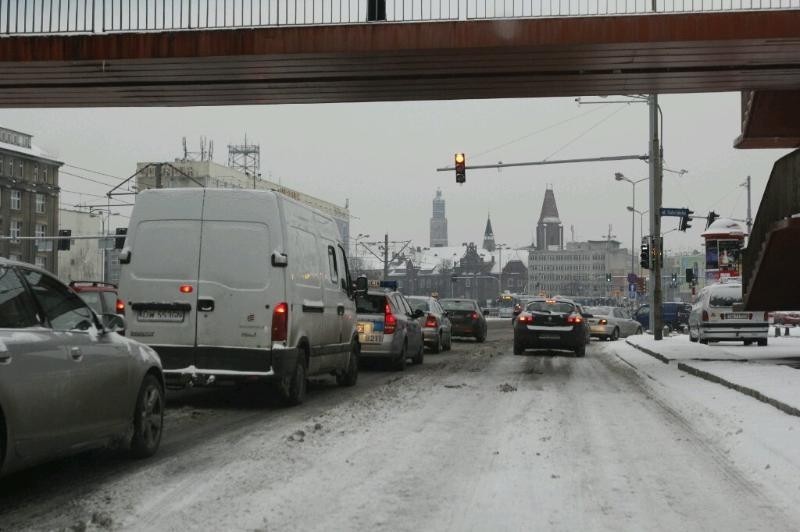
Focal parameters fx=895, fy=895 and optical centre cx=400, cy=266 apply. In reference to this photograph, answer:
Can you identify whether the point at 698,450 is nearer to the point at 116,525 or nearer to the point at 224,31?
the point at 116,525

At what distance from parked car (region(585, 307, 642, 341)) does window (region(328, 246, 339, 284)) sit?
22975 mm

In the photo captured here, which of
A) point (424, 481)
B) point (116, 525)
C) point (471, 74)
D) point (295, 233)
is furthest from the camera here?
point (471, 74)

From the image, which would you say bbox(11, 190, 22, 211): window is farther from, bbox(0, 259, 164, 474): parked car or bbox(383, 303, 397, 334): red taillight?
bbox(0, 259, 164, 474): parked car

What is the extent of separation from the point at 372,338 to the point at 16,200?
230ft

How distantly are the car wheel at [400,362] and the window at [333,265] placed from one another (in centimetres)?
462

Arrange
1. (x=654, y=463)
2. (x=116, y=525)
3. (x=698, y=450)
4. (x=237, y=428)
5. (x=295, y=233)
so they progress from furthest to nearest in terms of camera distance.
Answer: (x=295, y=233)
(x=237, y=428)
(x=698, y=450)
(x=654, y=463)
(x=116, y=525)

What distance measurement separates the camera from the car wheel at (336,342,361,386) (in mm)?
13656

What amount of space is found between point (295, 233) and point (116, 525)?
6.12 metres

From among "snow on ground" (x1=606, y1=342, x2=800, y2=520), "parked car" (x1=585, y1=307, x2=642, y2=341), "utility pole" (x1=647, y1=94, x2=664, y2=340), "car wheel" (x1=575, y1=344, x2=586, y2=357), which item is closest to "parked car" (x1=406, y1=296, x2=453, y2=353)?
"car wheel" (x1=575, y1=344, x2=586, y2=357)

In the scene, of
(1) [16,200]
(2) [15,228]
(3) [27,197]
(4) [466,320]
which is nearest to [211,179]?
(3) [27,197]

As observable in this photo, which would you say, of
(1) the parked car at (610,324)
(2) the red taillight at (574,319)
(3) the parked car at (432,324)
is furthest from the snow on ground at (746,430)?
(1) the parked car at (610,324)

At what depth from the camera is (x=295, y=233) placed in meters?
10.9

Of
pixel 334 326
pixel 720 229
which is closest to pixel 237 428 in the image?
pixel 334 326

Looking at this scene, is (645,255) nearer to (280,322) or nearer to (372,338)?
(372,338)
